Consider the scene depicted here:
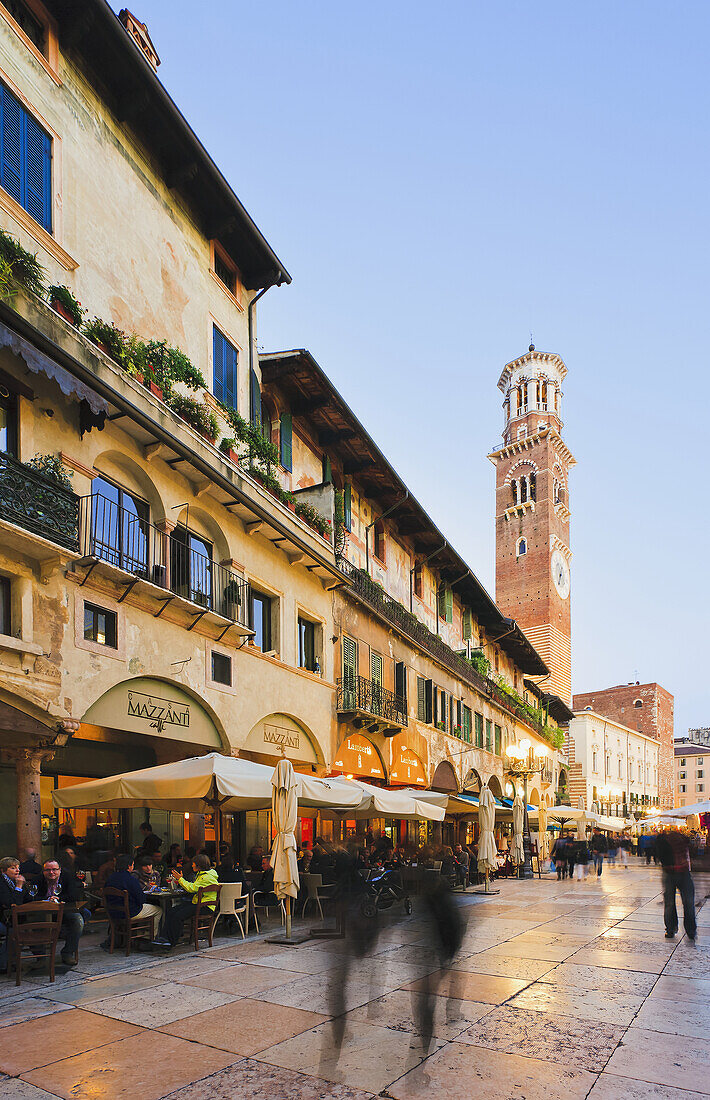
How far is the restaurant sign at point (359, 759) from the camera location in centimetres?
2192

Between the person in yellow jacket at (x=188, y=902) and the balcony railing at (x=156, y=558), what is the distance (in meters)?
4.49

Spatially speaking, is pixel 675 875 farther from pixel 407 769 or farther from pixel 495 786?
pixel 495 786

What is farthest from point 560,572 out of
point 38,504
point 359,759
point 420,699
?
point 38,504

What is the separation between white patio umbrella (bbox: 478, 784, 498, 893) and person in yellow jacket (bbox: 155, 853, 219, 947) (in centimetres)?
1095

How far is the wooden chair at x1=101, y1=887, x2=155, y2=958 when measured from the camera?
34.4 feet

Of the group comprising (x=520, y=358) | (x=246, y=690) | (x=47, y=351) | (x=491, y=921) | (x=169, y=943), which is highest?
(x=520, y=358)

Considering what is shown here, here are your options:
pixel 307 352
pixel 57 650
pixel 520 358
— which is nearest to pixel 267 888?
pixel 57 650

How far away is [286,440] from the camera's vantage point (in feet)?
69.5

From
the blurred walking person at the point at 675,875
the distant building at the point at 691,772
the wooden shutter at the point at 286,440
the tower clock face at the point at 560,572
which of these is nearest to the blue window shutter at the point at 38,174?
the wooden shutter at the point at 286,440

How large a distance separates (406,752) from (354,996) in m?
18.8

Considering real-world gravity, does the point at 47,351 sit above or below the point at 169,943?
above

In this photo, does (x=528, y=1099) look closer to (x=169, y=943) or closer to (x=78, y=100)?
(x=169, y=943)

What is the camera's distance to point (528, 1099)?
5.43 metres

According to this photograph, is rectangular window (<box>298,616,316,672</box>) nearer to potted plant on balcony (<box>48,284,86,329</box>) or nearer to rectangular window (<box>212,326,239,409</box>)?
rectangular window (<box>212,326,239,409</box>)
